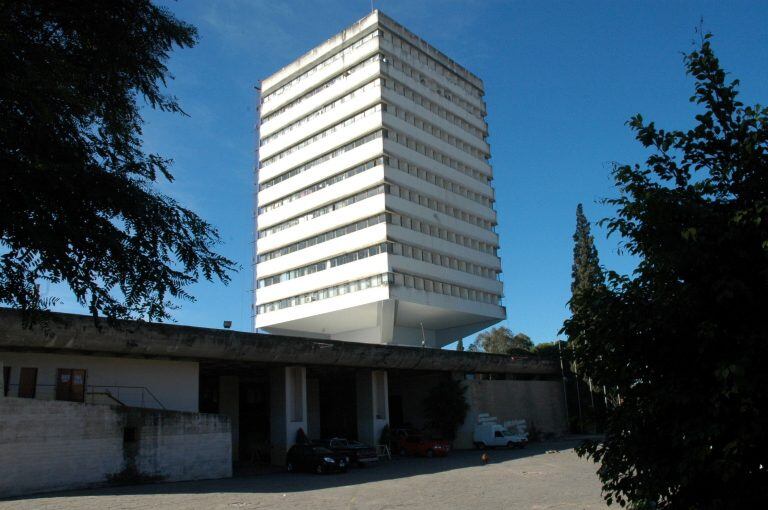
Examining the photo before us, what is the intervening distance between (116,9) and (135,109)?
1745 millimetres

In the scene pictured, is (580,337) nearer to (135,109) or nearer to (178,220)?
(178,220)

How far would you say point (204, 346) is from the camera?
2881 cm

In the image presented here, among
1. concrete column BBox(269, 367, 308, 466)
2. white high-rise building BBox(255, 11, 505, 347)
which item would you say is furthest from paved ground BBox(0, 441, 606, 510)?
white high-rise building BBox(255, 11, 505, 347)

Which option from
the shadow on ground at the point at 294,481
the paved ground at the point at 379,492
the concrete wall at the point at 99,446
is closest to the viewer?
the paved ground at the point at 379,492

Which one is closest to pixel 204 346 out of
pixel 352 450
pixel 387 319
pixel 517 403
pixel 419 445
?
pixel 352 450

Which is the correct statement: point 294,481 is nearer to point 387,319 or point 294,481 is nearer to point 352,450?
point 352,450

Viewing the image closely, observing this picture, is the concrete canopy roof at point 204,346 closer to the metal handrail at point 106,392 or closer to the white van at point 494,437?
the metal handrail at point 106,392

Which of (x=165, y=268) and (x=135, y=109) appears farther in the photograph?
(x=135, y=109)

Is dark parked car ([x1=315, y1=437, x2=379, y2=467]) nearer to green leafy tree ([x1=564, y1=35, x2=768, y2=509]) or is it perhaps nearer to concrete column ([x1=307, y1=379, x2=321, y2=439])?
concrete column ([x1=307, y1=379, x2=321, y2=439])

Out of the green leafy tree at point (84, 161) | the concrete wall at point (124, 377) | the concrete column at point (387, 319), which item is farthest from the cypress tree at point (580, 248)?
the green leafy tree at point (84, 161)

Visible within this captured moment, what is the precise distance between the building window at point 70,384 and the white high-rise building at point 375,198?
102ft

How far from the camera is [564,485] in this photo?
21.1 metres

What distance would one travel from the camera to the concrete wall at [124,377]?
25.2 metres

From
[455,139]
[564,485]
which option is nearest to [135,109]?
[564,485]
